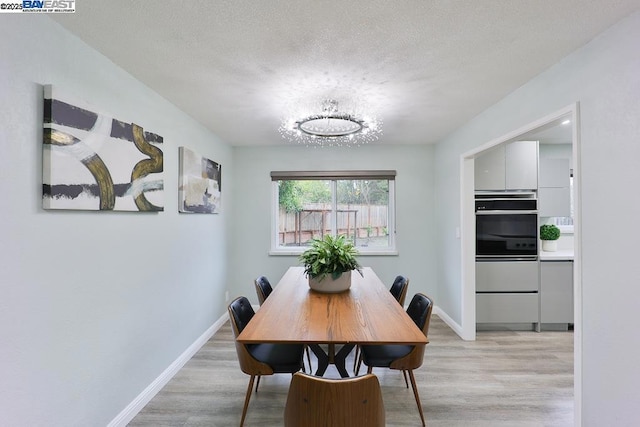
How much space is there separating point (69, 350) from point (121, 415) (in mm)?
694

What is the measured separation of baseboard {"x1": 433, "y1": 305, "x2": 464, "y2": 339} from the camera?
11.5 ft

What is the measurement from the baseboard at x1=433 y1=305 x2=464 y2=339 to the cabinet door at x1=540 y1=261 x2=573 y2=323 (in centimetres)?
100

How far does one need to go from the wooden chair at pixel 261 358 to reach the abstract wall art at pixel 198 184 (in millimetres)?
1249

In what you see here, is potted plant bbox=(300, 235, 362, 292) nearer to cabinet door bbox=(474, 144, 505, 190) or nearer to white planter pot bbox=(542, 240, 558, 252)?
cabinet door bbox=(474, 144, 505, 190)

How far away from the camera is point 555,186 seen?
12.4 feet

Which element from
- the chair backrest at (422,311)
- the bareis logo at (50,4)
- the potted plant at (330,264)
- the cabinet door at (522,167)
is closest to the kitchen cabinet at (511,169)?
the cabinet door at (522,167)

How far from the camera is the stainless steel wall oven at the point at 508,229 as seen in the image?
139 inches

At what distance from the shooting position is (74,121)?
1598 mm

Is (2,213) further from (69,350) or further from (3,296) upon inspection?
(69,350)

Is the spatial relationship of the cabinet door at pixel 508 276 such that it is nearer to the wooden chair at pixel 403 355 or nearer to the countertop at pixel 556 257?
the countertop at pixel 556 257

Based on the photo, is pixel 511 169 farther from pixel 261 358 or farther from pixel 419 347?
pixel 261 358

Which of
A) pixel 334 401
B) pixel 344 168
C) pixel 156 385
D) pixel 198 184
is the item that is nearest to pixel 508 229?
pixel 344 168

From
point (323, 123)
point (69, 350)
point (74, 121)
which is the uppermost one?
point (323, 123)

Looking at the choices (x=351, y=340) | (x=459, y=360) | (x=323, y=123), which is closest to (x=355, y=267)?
(x=351, y=340)
